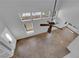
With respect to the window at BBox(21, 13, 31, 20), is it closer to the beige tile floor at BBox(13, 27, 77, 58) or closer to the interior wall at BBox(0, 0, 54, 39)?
the interior wall at BBox(0, 0, 54, 39)

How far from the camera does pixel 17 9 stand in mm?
6535

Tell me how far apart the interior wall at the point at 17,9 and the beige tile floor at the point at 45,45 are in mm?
826

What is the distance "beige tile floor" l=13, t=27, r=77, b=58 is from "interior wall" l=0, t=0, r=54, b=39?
32.5 inches

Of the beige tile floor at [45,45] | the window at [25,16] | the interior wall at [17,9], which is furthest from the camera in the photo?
the window at [25,16]

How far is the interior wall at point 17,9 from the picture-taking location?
20.1ft

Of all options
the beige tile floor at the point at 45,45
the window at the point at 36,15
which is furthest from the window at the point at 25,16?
the beige tile floor at the point at 45,45

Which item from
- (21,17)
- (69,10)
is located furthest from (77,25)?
(21,17)

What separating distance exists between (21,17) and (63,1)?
9.35ft

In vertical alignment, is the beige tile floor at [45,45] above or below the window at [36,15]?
below

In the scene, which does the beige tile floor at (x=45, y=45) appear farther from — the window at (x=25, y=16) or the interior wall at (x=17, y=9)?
the window at (x=25, y=16)

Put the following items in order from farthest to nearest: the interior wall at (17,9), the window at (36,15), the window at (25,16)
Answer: the window at (36,15) → the window at (25,16) → the interior wall at (17,9)

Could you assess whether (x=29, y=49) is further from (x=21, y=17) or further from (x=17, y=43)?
(x=21, y=17)

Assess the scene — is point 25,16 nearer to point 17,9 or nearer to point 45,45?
point 17,9

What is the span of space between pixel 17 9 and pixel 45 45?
2952mm
